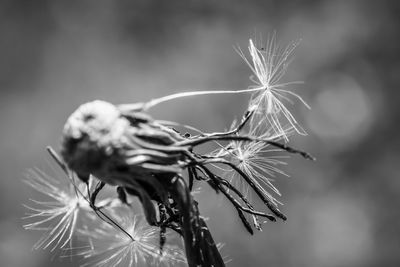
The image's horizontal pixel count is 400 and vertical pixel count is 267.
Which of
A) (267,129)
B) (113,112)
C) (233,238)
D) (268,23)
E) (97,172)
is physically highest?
(268,23)

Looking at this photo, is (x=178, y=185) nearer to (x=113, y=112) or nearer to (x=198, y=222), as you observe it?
(x=198, y=222)

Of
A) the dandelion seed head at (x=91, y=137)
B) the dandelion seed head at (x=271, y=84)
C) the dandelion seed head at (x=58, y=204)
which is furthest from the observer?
the dandelion seed head at (x=58, y=204)

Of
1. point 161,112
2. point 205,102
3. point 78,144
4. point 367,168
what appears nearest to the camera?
point 78,144

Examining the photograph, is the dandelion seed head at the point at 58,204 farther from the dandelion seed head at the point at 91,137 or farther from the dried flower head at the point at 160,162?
the dandelion seed head at the point at 91,137

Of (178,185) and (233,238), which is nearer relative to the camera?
(178,185)

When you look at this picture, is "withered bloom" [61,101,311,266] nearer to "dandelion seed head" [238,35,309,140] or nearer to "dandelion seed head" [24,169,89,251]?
"dandelion seed head" [238,35,309,140]

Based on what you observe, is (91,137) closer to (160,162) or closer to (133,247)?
(160,162)

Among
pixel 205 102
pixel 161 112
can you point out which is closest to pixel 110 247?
pixel 161 112

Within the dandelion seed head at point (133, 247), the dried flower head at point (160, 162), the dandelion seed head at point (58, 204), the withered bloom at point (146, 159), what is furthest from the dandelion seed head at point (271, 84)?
the dandelion seed head at point (58, 204)
